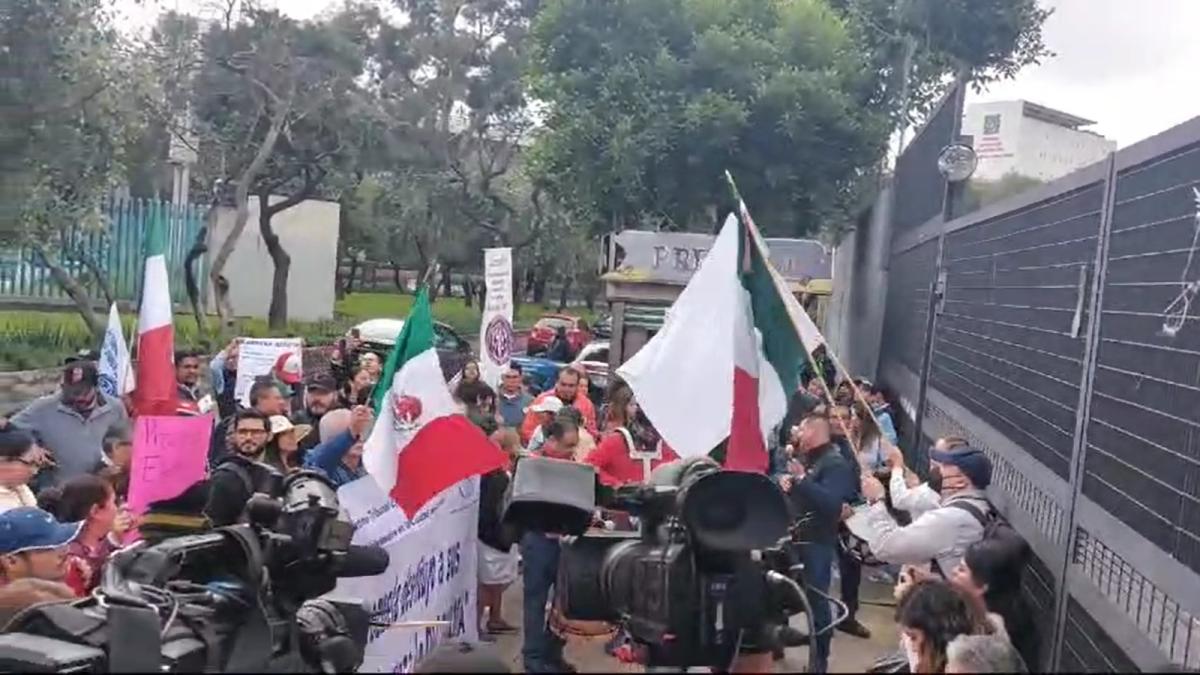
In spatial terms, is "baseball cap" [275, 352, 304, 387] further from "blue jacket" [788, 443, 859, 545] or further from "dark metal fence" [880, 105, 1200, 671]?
"dark metal fence" [880, 105, 1200, 671]

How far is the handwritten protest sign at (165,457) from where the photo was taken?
527 centimetres

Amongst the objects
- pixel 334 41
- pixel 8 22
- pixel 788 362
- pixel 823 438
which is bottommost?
pixel 823 438

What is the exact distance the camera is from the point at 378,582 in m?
6.24

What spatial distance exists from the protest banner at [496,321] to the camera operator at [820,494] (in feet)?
15.0

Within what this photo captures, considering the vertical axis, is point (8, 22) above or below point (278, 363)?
above

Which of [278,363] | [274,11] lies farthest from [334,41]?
[278,363]

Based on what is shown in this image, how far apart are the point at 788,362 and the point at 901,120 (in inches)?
726

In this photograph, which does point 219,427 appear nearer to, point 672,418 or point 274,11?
point 672,418

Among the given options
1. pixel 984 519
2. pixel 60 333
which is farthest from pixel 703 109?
pixel 984 519

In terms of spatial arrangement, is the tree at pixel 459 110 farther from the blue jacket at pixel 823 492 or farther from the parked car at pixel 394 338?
the blue jacket at pixel 823 492

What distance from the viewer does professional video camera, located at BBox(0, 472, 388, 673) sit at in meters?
3.00

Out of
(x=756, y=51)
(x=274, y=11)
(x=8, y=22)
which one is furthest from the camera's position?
(x=274, y=11)

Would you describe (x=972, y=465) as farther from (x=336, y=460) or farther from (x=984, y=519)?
(x=336, y=460)

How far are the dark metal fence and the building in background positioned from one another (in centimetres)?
1632
